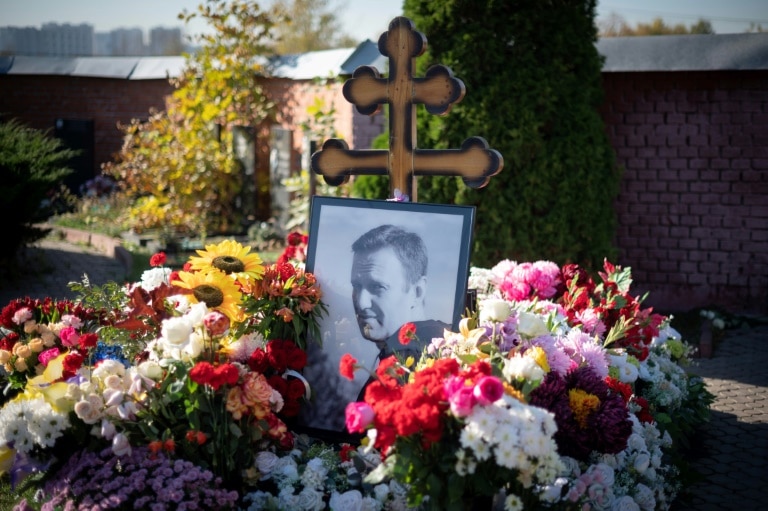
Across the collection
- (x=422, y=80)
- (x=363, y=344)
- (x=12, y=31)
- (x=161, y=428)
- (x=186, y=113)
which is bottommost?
(x=161, y=428)

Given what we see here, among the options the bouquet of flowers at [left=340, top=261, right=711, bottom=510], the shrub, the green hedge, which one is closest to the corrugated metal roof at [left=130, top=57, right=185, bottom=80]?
the shrub

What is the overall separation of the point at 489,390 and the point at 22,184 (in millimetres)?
7324

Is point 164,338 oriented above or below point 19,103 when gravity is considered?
below

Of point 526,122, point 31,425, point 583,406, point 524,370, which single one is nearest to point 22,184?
point 526,122

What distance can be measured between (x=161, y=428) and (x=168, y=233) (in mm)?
8411

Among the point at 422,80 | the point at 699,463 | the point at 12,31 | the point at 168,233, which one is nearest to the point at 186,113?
the point at 168,233

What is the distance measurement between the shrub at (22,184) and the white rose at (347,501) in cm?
639

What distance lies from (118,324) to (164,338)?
486 millimetres

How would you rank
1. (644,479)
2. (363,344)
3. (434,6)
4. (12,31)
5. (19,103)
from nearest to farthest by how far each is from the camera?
(644,479) < (363,344) < (434,6) < (19,103) < (12,31)

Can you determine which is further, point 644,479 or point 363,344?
point 363,344

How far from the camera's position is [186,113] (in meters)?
12.0

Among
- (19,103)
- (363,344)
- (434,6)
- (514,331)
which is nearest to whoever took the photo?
(514,331)

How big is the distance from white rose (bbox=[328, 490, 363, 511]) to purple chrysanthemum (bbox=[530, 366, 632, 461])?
2.37 feet

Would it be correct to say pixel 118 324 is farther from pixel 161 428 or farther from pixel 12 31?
pixel 12 31
